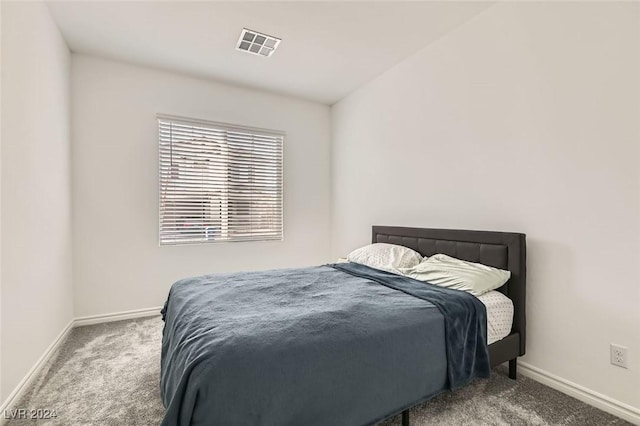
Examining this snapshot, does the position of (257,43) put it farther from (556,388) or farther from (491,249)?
(556,388)

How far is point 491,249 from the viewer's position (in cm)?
227

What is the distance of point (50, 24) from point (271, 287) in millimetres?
2814

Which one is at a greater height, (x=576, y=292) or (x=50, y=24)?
(x=50, y=24)

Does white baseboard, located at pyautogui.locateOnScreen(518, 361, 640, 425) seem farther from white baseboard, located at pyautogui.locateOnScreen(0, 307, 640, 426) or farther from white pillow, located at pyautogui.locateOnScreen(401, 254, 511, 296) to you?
white pillow, located at pyautogui.locateOnScreen(401, 254, 511, 296)

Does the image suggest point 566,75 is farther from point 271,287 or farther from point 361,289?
point 271,287

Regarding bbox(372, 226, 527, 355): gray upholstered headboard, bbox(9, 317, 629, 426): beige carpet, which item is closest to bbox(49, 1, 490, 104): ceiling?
bbox(372, 226, 527, 355): gray upholstered headboard

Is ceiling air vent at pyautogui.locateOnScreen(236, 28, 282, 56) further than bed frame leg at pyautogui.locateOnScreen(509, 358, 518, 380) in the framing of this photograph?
Yes

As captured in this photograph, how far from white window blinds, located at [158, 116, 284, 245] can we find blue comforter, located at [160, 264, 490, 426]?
1685 millimetres

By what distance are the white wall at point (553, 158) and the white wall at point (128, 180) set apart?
2.38 metres

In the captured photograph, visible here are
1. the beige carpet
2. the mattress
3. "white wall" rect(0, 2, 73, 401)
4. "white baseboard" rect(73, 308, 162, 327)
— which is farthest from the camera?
"white baseboard" rect(73, 308, 162, 327)

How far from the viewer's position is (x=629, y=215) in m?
1.71

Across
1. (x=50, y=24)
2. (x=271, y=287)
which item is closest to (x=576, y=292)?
(x=271, y=287)

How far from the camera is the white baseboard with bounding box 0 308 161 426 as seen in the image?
5.85 feet

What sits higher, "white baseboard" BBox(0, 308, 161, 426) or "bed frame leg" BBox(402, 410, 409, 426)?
"bed frame leg" BBox(402, 410, 409, 426)
